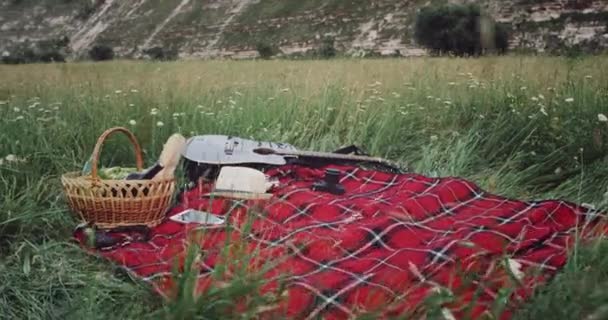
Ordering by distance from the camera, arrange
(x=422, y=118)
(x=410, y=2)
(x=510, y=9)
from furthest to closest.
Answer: (x=410, y=2), (x=510, y=9), (x=422, y=118)

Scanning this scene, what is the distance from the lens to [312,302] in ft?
5.59

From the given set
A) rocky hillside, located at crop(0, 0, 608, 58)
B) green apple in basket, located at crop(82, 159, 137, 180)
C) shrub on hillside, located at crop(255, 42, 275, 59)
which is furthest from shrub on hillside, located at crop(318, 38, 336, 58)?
green apple in basket, located at crop(82, 159, 137, 180)

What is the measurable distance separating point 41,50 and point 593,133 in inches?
145

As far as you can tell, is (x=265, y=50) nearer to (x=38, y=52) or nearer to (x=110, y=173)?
(x=38, y=52)

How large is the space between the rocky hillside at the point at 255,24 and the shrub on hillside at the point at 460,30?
0.39ft

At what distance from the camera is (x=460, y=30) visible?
227 inches

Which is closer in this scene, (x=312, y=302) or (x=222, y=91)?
(x=312, y=302)

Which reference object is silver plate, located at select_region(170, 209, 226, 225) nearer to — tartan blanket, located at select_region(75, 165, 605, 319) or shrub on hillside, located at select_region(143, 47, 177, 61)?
tartan blanket, located at select_region(75, 165, 605, 319)

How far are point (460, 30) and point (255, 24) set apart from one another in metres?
1.82

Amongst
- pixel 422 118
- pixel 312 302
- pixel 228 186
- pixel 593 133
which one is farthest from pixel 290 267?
pixel 422 118

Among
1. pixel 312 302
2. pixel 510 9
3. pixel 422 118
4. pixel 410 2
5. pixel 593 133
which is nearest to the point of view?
pixel 312 302

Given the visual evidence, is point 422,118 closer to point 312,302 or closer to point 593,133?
point 593,133

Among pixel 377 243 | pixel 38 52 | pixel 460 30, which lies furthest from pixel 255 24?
pixel 377 243

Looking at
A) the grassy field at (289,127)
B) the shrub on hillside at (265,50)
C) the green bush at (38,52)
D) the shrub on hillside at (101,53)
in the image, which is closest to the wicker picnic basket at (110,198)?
the grassy field at (289,127)
